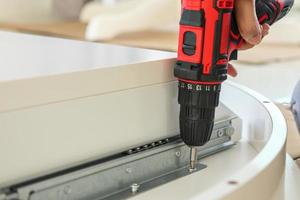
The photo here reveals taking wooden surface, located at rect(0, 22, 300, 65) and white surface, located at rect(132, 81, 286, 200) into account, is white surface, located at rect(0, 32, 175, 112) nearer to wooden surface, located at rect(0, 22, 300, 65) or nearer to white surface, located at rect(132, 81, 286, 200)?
white surface, located at rect(132, 81, 286, 200)

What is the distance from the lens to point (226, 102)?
64cm

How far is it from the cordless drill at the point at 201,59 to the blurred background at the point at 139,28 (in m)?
1.22

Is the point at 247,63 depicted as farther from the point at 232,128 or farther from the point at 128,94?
the point at 128,94

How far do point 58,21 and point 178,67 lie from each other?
2307mm

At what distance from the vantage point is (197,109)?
47cm

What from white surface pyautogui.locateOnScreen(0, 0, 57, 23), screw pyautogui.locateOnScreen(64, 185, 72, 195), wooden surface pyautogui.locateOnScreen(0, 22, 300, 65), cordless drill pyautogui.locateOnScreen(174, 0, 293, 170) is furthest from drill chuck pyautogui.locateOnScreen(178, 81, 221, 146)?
white surface pyautogui.locateOnScreen(0, 0, 57, 23)

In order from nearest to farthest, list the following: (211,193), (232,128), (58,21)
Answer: (211,193)
(232,128)
(58,21)

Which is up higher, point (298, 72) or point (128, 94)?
point (128, 94)

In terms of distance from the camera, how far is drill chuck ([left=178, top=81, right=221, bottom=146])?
467mm

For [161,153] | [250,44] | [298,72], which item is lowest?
[298,72]

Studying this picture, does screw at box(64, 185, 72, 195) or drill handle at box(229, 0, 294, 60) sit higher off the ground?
drill handle at box(229, 0, 294, 60)

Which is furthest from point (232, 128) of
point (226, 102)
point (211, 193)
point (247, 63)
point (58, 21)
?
point (58, 21)

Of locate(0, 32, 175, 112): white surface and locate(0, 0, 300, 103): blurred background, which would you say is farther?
locate(0, 0, 300, 103): blurred background

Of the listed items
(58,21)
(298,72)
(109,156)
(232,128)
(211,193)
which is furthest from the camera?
(58,21)
